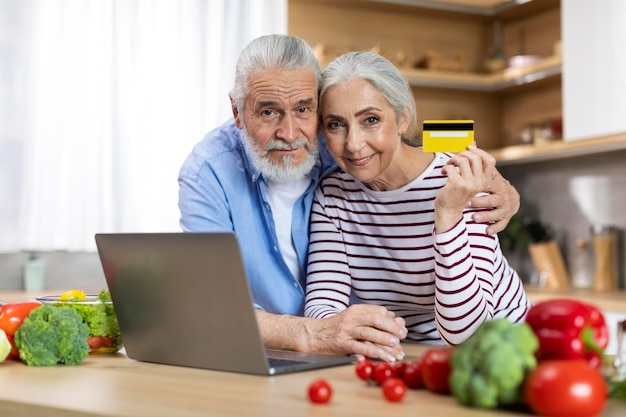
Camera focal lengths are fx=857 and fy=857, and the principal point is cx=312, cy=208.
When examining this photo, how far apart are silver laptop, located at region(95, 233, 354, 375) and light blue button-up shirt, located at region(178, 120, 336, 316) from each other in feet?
1.66

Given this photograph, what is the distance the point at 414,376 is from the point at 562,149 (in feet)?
9.32

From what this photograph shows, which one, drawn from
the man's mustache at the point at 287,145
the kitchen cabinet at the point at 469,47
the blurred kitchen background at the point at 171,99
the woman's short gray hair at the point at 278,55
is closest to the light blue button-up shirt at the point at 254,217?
the man's mustache at the point at 287,145

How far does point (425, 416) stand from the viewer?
3.27ft

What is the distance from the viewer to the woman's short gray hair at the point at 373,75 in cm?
190

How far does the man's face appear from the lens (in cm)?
192

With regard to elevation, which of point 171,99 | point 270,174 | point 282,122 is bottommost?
point 270,174

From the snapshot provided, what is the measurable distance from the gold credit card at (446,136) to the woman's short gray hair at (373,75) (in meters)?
0.30

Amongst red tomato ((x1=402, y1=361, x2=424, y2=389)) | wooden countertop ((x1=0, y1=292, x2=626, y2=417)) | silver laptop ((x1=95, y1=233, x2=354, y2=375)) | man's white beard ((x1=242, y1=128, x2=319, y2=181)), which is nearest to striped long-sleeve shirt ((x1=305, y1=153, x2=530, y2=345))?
man's white beard ((x1=242, y1=128, x2=319, y2=181))

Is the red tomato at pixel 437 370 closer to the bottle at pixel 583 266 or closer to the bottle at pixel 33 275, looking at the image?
the bottle at pixel 33 275

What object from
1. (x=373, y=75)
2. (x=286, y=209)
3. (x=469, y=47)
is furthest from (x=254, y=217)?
(x=469, y=47)

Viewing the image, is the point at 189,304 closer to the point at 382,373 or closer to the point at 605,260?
the point at 382,373

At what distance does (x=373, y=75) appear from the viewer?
190cm

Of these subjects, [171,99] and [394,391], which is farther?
[171,99]

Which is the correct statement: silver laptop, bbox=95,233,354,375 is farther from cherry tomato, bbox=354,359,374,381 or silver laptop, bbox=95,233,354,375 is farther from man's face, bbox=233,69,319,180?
man's face, bbox=233,69,319,180
